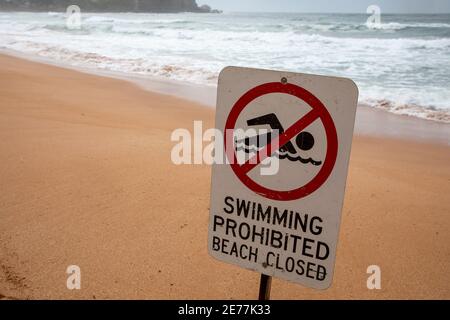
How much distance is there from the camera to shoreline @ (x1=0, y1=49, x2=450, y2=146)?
6.51m

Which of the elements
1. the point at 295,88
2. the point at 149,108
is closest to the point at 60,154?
the point at 149,108

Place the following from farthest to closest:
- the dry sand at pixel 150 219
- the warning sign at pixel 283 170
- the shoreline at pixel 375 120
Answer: the shoreline at pixel 375 120
the dry sand at pixel 150 219
the warning sign at pixel 283 170

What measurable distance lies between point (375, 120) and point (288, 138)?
268 inches

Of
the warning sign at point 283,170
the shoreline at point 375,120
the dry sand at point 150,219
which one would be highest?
the warning sign at point 283,170

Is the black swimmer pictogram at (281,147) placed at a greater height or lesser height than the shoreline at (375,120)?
greater

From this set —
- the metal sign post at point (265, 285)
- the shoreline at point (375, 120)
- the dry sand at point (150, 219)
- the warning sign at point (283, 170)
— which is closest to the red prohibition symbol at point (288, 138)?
the warning sign at point (283, 170)

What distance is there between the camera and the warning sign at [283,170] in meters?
1.31

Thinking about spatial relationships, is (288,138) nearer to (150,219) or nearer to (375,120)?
(150,219)

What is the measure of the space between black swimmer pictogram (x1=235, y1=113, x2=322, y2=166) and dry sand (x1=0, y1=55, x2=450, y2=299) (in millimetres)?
1437

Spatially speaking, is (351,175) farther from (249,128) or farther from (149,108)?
(149,108)

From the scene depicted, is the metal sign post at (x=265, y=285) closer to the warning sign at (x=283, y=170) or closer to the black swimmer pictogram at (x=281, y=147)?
the warning sign at (x=283, y=170)

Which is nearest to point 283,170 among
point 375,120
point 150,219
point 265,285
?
point 265,285

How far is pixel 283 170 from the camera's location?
138 cm
